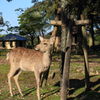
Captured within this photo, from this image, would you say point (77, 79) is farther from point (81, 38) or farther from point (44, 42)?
point (44, 42)

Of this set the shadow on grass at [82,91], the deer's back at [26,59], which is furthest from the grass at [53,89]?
the deer's back at [26,59]

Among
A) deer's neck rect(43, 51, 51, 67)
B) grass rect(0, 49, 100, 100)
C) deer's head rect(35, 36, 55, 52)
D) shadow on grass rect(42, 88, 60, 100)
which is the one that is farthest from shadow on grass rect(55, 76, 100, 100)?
deer's head rect(35, 36, 55, 52)

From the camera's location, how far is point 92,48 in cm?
4234

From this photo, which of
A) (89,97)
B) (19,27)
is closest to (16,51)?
(89,97)

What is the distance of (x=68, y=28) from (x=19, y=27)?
67.4 meters

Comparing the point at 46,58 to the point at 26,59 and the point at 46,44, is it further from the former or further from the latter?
the point at 26,59

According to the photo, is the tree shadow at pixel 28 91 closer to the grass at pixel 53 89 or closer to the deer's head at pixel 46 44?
the grass at pixel 53 89

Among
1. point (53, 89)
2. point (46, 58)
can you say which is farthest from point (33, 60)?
point (53, 89)

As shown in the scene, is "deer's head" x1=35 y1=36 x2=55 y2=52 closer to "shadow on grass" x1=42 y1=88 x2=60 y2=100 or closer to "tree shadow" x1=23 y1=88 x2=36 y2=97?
"shadow on grass" x1=42 y1=88 x2=60 y2=100

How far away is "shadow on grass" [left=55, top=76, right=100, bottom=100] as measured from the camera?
9.89m

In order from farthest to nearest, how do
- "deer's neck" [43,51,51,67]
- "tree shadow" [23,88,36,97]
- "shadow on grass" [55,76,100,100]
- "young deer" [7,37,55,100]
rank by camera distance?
"tree shadow" [23,88,36,97] < "shadow on grass" [55,76,100,100] < "deer's neck" [43,51,51,67] < "young deer" [7,37,55,100]

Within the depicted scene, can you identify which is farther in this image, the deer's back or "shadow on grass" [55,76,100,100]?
the deer's back

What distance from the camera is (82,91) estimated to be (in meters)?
10.9

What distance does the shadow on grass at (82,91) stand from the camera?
989cm
